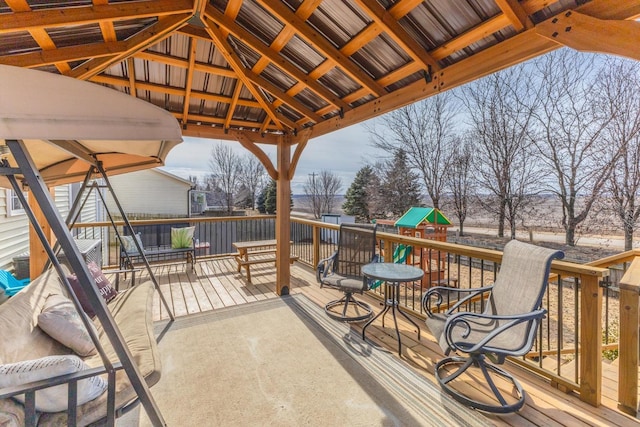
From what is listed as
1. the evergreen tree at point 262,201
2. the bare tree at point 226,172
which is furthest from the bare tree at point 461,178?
the bare tree at point 226,172

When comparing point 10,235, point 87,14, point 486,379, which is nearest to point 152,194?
point 10,235

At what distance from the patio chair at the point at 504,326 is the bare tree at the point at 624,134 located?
9.14 m

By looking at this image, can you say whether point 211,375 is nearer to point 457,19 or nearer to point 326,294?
point 326,294

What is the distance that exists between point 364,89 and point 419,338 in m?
2.78

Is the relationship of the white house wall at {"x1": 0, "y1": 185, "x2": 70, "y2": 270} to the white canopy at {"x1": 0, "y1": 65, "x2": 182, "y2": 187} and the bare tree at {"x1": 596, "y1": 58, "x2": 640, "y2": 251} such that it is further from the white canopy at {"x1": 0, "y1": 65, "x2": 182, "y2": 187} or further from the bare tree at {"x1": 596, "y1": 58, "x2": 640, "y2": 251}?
the bare tree at {"x1": 596, "y1": 58, "x2": 640, "y2": 251}

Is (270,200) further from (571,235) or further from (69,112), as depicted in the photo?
(69,112)

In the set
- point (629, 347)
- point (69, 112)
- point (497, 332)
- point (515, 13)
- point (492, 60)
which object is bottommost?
point (629, 347)

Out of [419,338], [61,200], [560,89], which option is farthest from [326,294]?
[560,89]

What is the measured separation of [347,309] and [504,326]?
2.26 metres

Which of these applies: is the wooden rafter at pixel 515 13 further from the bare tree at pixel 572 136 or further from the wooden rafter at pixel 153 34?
the bare tree at pixel 572 136

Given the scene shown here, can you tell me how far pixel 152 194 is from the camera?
56.0 ft

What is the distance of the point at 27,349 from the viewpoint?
1.72 meters

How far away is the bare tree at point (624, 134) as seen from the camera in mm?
8359

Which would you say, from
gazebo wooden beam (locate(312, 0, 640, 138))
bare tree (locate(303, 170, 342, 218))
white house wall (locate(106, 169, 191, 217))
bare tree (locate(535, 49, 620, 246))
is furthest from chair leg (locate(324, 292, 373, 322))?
bare tree (locate(303, 170, 342, 218))
